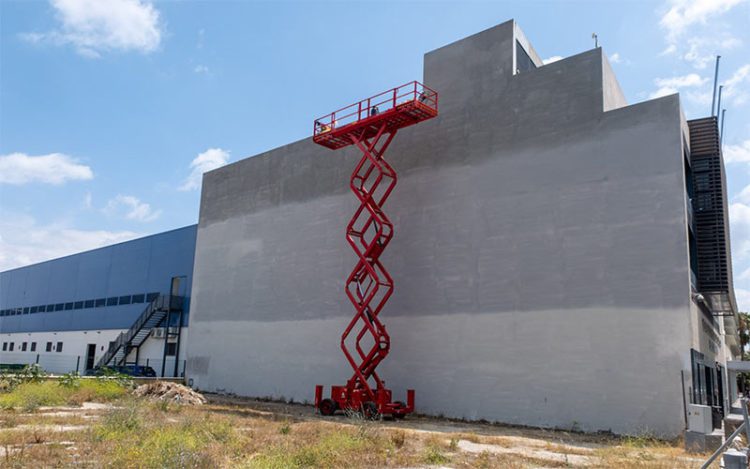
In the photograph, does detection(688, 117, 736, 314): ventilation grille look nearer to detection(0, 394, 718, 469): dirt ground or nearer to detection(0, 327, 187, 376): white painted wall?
detection(0, 394, 718, 469): dirt ground

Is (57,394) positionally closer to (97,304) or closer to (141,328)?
(141,328)

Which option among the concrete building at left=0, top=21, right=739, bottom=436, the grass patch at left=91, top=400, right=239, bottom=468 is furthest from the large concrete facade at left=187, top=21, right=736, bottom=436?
the grass patch at left=91, top=400, right=239, bottom=468

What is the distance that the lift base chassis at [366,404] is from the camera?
62.3ft

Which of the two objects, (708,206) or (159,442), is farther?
(708,206)

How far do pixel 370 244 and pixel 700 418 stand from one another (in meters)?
12.1

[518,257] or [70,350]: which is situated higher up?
[518,257]

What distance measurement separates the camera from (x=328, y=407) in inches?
796

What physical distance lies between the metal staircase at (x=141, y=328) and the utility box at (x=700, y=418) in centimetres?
3261

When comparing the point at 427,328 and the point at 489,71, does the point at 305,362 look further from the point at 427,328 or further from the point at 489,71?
the point at 489,71

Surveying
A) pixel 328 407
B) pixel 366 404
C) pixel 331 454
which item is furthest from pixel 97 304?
pixel 331 454

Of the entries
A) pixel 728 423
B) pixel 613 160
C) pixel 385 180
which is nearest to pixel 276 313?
pixel 385 180

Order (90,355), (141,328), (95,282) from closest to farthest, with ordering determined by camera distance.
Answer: (141,328)
(90,355)
(95,282)

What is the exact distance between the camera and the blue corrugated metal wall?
40.8 m

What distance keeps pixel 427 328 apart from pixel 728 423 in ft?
37.8
